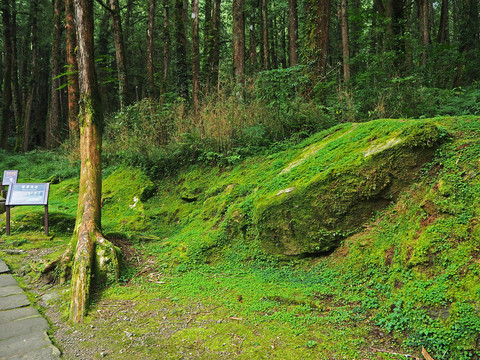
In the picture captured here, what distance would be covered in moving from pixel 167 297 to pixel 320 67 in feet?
20.7

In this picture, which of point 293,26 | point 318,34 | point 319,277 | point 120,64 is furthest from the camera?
point 293,26

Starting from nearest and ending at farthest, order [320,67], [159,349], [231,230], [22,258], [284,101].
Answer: [159,349]
[231,230]
[22,258]
[284,101]
[320,67]

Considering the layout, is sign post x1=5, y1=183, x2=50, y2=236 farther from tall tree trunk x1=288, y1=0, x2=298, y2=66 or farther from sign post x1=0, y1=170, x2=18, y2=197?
tall tree trunk x1=288, y1=0, x2=298, y2=66

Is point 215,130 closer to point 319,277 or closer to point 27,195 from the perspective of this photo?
point 27,195

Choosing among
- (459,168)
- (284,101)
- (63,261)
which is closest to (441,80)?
(284,101)

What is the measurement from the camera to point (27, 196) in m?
6.16

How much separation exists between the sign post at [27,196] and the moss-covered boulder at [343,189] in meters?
4.54

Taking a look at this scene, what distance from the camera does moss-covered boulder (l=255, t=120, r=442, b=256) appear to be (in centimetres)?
362

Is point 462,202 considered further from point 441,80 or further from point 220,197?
point 441,80

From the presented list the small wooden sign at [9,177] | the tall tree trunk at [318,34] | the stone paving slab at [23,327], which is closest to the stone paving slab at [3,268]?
the stone paving slab at [23,327]

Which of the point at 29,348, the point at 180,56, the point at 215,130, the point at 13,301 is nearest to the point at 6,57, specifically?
the point at 180,56

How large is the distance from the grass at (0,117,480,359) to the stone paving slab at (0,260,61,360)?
312 millimetres

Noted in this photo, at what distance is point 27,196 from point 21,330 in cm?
394

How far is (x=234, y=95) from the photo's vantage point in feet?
26.1
